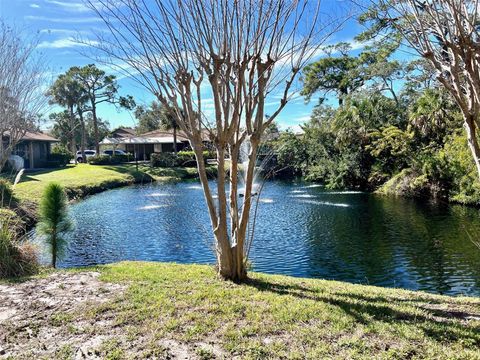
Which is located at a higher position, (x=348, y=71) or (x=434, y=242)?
(x=348, y=71)

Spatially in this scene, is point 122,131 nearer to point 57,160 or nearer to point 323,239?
point 57,160

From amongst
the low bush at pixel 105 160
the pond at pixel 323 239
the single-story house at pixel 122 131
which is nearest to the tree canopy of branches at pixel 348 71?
the pond at pixel 323 239

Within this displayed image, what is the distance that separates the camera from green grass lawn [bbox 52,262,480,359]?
3596mm

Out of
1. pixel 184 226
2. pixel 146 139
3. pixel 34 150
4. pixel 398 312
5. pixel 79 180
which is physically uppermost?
pixel 146 139

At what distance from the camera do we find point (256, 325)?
4.15 meters

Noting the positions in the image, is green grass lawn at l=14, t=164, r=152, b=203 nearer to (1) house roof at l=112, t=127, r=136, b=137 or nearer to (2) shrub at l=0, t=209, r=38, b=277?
(2) shrub at l=0, t=209, r=38, b=277

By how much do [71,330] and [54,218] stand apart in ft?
15.3

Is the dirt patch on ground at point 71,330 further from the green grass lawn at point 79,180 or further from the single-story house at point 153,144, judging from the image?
the single-story house at point 153,144

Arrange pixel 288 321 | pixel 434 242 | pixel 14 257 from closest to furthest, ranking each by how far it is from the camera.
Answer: pixel 288 321
pixel 14 257
pixel 434 242

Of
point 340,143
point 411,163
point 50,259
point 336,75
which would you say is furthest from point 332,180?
point 50,259

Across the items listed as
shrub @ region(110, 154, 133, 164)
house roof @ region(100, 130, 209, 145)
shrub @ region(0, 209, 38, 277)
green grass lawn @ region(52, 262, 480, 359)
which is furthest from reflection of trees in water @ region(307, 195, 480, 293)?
shrub @ region(110, 154, 133, 164)

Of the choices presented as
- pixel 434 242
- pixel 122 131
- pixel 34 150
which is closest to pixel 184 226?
pixel 434 242

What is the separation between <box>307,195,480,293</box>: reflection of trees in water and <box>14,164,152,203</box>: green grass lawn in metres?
10.8

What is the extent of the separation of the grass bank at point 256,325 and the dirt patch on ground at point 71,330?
0.01m
